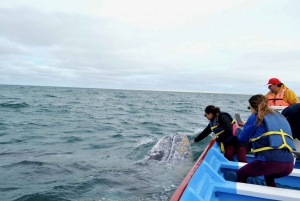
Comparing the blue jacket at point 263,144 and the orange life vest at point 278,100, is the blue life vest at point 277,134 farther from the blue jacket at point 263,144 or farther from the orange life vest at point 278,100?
the orange life vest at point 278,100

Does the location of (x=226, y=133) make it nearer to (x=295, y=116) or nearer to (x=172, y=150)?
(x=295, y=116)

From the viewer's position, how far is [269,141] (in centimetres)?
376

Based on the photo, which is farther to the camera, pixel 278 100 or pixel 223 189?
pixel 278 100

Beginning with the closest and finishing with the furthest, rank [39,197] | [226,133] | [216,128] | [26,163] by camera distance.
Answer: [39,197] < [226,133] < [216,128] < [26,163]

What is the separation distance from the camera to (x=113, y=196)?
5688 millimetres

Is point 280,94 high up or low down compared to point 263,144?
up

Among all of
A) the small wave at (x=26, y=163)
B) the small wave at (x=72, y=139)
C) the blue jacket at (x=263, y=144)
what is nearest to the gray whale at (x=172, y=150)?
the small wave at (x=26, y=163)

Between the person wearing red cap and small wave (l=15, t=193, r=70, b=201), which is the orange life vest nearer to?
the person wearing red cap

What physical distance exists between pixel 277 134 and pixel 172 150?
560cm

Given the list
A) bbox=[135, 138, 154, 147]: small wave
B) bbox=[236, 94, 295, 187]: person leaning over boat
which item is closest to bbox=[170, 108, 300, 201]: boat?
bbox=[236, 94, 295, 187]: person leaning over boat

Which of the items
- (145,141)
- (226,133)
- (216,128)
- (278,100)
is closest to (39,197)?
(216,128)

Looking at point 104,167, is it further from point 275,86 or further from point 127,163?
point 275,86

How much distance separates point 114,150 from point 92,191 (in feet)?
14.3

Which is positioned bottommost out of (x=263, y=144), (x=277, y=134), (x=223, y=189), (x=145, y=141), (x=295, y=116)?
(x=145, y=141)
